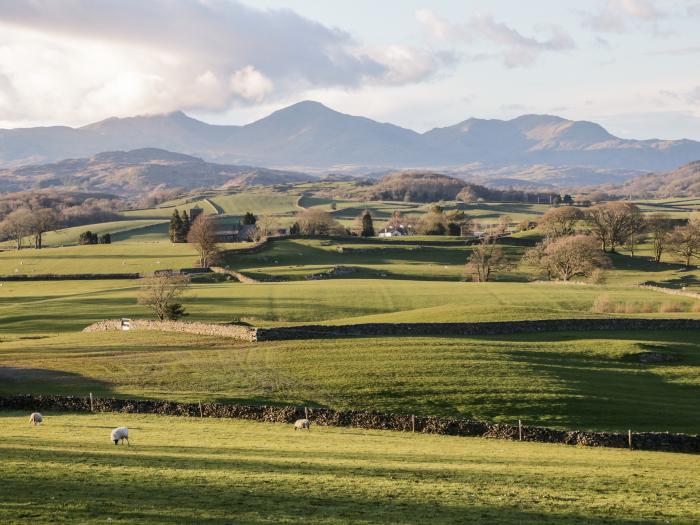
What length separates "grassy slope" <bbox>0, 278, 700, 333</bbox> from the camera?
74438 millimetres

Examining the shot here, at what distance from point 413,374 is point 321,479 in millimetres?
23223

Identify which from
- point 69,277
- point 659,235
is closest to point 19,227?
point 69,277

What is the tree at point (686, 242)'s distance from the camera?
13150 cm

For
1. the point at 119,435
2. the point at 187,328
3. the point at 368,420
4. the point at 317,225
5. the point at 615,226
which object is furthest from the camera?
the point at 317,225

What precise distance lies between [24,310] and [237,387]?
4848 centimetres

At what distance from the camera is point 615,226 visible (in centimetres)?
→ 14762

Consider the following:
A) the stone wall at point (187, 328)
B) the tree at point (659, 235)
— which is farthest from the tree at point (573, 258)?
the stone wall at point (187, 328)

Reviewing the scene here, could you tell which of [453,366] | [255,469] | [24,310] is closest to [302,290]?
[24,310]

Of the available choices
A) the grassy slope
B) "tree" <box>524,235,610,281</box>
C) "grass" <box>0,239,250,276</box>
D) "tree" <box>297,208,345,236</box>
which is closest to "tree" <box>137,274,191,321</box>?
the grassy slope

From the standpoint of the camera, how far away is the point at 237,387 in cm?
4588

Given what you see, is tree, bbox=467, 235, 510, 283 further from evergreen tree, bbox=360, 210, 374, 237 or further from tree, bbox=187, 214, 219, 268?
evergreen tree, bbox=360, 210, 374, 237

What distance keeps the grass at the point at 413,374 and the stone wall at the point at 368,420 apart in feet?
8.11

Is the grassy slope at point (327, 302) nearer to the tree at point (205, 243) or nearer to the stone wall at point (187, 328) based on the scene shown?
the stone wall at point (187, 328)

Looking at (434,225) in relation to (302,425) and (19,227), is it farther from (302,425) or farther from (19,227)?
(302,425)
